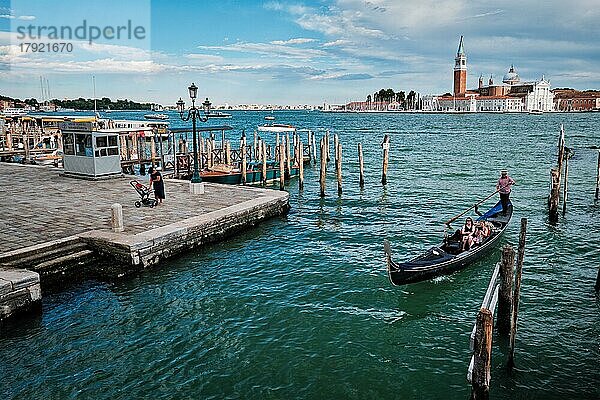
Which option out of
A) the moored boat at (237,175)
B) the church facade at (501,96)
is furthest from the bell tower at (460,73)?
the moored boat at (237,175)

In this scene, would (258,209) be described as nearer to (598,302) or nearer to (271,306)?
(271,306)

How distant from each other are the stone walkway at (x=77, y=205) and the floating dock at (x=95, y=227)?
0.02 m

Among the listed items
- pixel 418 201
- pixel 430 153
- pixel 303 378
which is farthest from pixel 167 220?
pixel 430 153

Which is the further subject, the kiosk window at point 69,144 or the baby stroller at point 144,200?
the kiosk window at point 69,144

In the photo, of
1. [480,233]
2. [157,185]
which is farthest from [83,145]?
[480,233]

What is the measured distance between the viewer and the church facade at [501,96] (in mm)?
172875

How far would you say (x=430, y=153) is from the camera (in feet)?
147

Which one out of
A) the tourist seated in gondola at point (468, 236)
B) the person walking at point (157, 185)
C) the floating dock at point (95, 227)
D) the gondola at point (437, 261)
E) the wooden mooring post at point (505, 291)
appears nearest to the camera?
the wooden mooring post at point (505, 291)

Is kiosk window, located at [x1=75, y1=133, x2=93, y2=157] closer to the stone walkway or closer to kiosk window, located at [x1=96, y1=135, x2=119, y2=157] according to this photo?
kiosk window, located at [x1=96, y1=135, x2=119, y2=157]

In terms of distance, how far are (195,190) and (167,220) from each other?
12.0ft

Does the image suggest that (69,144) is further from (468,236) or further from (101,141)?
(468,236)

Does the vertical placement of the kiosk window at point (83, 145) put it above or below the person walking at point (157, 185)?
above

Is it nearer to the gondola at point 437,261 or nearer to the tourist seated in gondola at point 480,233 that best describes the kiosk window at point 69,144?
the gondola at point 437,261

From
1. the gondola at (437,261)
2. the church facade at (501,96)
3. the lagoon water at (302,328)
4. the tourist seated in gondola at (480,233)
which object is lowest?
the lagoon water at (302,328)
